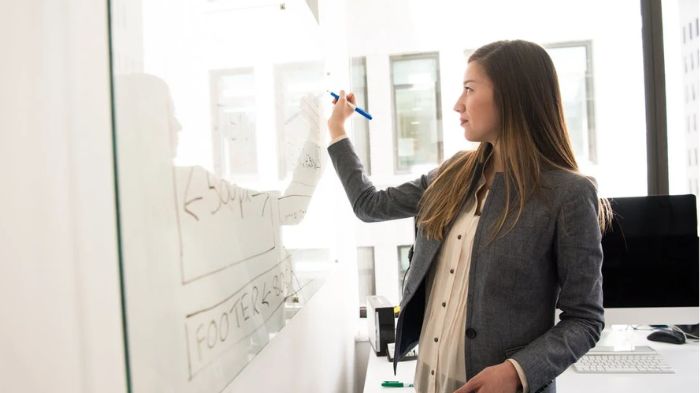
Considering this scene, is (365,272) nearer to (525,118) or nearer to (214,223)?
(525,118)

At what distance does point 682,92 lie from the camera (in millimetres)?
2359

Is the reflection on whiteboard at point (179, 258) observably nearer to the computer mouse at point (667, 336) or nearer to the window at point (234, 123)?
the window at point (234, 123)

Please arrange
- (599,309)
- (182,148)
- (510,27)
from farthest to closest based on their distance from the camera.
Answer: (510,27)
(599,309)
(182,148)

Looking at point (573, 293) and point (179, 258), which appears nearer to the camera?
point (179, 258)

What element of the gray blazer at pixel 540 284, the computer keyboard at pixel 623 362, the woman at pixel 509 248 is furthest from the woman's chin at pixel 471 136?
the computer keyboard at pixel 623 362

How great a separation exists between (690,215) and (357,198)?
1265mm

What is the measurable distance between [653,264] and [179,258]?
5.72 feet

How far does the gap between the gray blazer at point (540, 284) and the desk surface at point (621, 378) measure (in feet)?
1.75

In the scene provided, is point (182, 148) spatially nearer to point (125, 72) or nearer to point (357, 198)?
point (125, 72)

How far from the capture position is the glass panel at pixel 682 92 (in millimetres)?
2264

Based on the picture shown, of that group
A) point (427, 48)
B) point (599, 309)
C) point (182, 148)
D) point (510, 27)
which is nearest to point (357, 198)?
point (599, 309)

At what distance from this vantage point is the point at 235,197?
2.38 feet

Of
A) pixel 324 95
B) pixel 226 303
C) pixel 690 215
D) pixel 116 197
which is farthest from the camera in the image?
pixel 690 215

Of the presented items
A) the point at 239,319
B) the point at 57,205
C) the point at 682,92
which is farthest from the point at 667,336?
the point at 57,205
